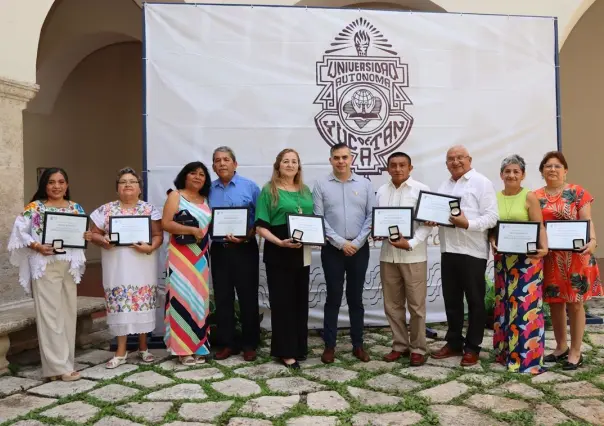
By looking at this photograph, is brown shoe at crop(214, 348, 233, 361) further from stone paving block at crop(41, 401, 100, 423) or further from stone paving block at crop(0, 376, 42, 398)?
stone paving block at crop(0, 376, 42, 398)

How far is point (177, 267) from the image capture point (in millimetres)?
4023

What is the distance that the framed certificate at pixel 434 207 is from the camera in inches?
149

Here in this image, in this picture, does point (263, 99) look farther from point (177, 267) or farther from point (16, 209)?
point (16, 209)

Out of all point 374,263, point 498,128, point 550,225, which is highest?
point 498,128

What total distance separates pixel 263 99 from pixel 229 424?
3.02 meters

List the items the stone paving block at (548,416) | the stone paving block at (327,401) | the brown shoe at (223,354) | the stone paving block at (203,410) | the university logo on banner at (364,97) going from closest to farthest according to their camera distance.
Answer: the stone paving block at (548,416), the stone paving block at (203,410), the stone paving block at (327,401), the brown shoe at (223,354), the university logo on banner at (364,97)

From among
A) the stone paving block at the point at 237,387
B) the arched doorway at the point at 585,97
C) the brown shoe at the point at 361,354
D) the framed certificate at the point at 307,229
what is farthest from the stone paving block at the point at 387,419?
the arched doorway at the point at 585,97

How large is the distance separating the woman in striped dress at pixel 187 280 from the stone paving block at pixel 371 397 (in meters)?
1.29

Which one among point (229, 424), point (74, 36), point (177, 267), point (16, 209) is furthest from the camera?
point (74, 36)

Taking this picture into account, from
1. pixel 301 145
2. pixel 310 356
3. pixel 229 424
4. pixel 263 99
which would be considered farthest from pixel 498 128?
pixel 229 424

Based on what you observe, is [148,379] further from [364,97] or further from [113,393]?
[364,97]

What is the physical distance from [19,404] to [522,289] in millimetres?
3391

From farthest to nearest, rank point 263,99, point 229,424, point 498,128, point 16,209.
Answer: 1. point 498,128
2. point 263,99
3. point 16,209
4. point 229,424

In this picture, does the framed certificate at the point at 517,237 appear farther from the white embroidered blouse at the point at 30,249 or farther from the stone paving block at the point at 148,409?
the white embroidered blouse at the point at 30,249
